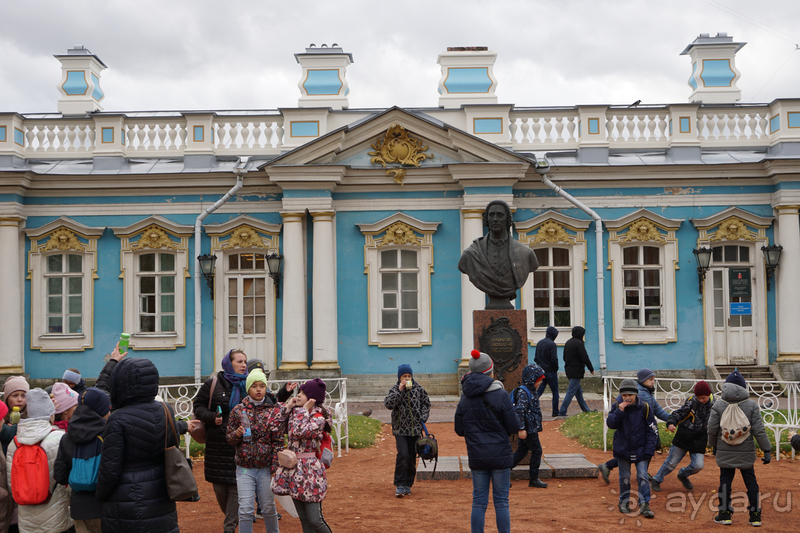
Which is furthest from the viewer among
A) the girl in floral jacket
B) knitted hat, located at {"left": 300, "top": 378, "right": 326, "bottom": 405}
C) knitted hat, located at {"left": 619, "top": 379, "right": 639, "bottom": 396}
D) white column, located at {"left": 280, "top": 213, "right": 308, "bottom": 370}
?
white column, located at {"left": 280, "top": 213, "right": 308, "bottom": 370}

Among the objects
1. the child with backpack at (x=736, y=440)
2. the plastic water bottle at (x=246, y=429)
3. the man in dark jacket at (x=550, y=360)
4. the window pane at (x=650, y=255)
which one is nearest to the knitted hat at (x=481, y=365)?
the plastic water bottle at (x=246, y=429)

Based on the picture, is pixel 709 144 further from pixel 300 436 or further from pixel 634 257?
pixel 300 436

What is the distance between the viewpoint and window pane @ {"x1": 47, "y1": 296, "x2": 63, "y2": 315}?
15242mm

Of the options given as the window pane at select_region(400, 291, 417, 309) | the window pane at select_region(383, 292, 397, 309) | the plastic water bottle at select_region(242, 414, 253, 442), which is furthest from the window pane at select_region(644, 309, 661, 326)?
the plastic water bottle at select_region(242, 414, 253, 442)

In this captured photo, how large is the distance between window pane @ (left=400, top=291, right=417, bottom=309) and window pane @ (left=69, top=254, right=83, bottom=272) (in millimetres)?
6457

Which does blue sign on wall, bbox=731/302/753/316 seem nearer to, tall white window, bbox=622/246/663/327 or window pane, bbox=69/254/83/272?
tall white window, bbox=622/246/663/327

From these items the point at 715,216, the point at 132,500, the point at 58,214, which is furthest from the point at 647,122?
the point at 132,500

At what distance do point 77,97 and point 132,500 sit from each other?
15319 millimetres

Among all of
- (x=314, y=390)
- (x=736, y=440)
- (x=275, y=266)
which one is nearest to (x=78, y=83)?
(x=275, y=266)

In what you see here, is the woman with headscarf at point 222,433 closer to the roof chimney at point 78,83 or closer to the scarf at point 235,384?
the scarf at point 235,384

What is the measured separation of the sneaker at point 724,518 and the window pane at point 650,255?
9.35 m

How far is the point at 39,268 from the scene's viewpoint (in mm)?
15133

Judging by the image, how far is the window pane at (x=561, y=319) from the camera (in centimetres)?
1495

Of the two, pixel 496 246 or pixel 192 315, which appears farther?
pixel 192 315
